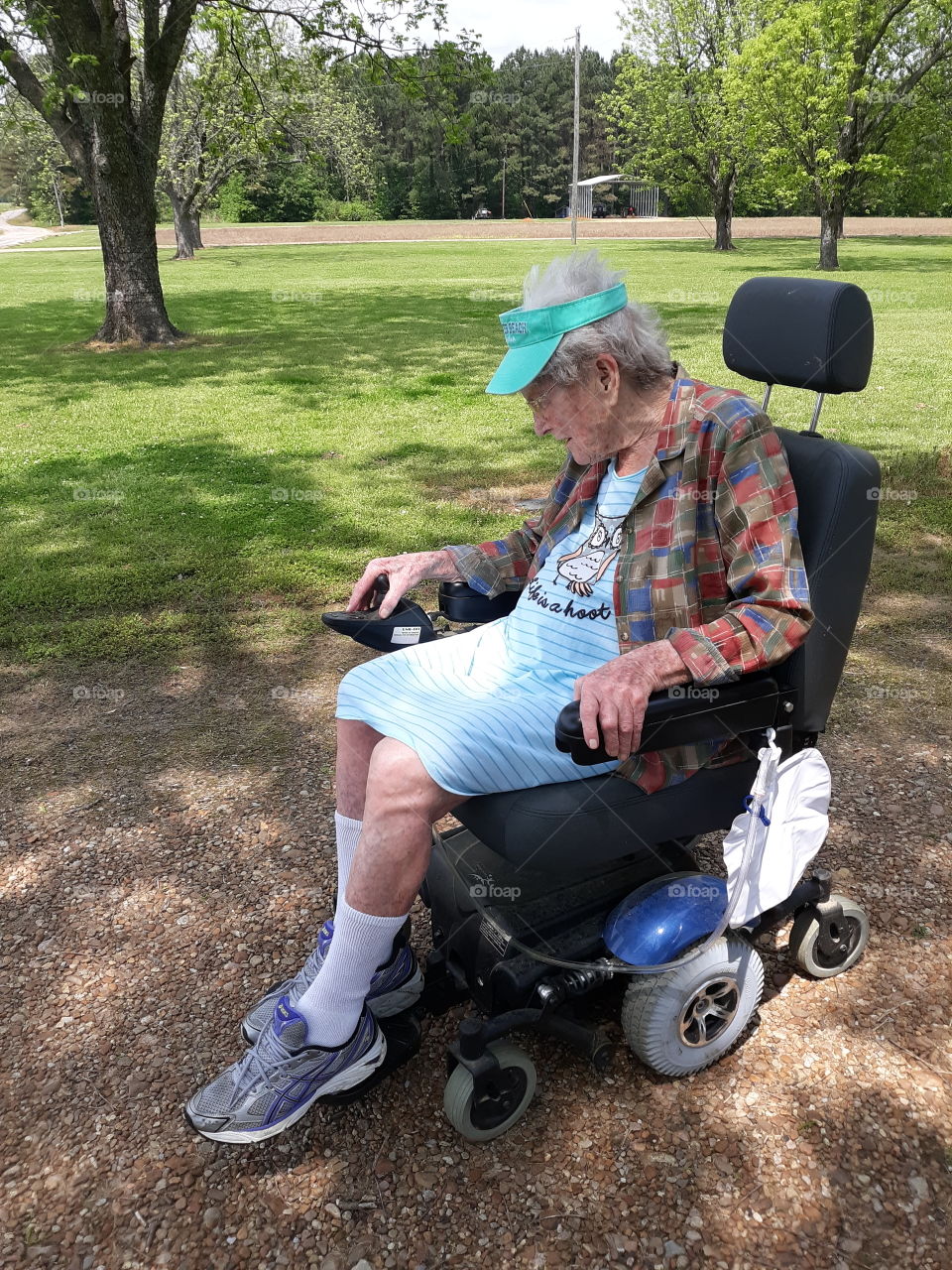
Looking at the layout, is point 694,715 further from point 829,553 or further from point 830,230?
point 830,230

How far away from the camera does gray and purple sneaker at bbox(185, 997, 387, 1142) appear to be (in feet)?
6.54

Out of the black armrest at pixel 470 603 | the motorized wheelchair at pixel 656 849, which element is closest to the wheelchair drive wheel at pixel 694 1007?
the motorized wheelchair at pixel 656 849

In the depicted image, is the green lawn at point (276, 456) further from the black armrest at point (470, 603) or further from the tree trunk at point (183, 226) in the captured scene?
the tree trunk at point (183, 226)

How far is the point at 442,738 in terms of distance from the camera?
6.38 ft

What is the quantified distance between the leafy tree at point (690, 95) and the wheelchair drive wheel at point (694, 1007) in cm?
2962

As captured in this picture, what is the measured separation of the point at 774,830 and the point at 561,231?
46018mm

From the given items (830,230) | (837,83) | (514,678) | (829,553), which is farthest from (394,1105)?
(837,83)

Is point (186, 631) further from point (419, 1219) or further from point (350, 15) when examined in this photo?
point (350, 15)

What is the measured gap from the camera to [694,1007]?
219 centimetres

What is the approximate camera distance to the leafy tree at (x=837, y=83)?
21.6 metres

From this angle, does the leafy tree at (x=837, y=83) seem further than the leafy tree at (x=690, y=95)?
No

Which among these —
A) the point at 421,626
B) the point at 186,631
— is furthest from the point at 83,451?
the point at 421,626

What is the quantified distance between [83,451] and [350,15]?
6.67 m

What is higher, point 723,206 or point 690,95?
point 690,95
